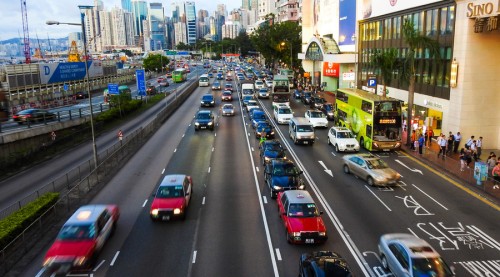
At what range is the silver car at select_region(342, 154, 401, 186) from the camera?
25.1 metres

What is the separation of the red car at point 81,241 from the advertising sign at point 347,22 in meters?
53.1

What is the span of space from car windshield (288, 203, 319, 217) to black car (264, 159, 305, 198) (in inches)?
171

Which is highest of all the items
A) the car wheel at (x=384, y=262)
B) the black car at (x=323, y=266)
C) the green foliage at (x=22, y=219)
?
the black car at (x=323, y=266)

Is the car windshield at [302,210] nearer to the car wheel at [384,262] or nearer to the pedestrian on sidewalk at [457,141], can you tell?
the car wheel at [384,262]

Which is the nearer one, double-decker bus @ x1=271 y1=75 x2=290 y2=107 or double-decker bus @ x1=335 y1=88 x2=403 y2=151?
double-decker bus @ x1=335 y1=88 x2=403 y2=151

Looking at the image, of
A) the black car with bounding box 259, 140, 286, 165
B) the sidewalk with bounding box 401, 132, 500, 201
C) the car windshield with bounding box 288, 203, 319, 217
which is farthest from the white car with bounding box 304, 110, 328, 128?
the car windshield with bounding box 288, 203, 319, 217

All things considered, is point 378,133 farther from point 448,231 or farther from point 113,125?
point 113,125

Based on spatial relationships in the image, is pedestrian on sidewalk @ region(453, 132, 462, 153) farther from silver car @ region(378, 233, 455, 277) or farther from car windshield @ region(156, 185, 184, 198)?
car windshield @ region(156, 185, 184, 198)

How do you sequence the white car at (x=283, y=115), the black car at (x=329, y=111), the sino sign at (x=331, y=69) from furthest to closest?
the sino sign at (x=331, y=69)
the black car at (x=329, y=111)
the white car at (x=283, y=115)

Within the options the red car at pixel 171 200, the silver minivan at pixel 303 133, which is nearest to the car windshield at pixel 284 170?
the red car at pixel 171 200

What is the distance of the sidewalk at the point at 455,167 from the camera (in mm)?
24141

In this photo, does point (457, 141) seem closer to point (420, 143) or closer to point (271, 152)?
point (420, 143)

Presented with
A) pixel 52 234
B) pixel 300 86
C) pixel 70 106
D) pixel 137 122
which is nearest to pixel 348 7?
pixel 300 86

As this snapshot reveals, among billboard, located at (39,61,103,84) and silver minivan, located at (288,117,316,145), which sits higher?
billboard, located at (39,61,103,84)
